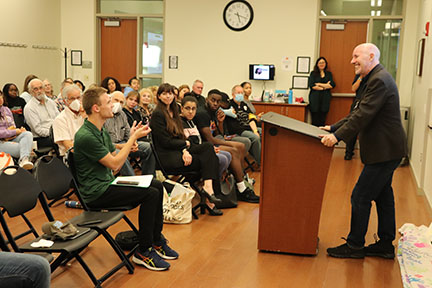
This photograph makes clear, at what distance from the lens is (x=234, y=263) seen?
353 cm

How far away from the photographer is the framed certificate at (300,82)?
9.64 m

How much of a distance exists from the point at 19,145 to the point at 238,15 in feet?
19.1

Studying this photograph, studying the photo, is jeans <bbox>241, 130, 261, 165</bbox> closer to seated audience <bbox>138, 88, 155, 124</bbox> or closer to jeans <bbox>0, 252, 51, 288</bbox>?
seated audience <bbox>138, 88, 155, 124</bbox>

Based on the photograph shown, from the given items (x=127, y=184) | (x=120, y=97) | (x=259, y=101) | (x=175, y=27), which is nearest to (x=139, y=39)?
(x=175, y=27)

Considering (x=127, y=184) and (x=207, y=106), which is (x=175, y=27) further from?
(x=127, y=184)

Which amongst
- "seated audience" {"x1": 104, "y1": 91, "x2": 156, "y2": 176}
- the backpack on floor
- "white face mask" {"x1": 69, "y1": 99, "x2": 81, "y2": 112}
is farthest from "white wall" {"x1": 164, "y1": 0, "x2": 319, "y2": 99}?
the backpack on floor

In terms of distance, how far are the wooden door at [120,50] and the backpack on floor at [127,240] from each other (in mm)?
7402

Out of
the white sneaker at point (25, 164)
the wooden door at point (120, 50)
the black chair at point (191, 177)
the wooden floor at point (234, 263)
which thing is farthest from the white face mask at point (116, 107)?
the wooden door at point (120, 50)

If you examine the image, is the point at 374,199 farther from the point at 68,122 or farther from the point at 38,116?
the point at 38,116

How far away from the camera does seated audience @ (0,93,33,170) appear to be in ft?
17.9

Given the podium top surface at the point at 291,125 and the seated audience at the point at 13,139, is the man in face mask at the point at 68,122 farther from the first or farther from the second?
the podium top surface at the point at 291,125

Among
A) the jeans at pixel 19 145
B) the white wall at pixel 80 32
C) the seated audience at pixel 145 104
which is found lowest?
the jeans at pixel 19 145

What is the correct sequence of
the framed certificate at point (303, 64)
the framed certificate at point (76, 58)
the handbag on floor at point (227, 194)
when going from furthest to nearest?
the framed certificate at point (76, 58), the framed certificate at point (303, 64), the handbag on floor at point (227, 194)

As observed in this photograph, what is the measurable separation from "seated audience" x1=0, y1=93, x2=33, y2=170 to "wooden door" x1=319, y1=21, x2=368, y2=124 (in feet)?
20.2
